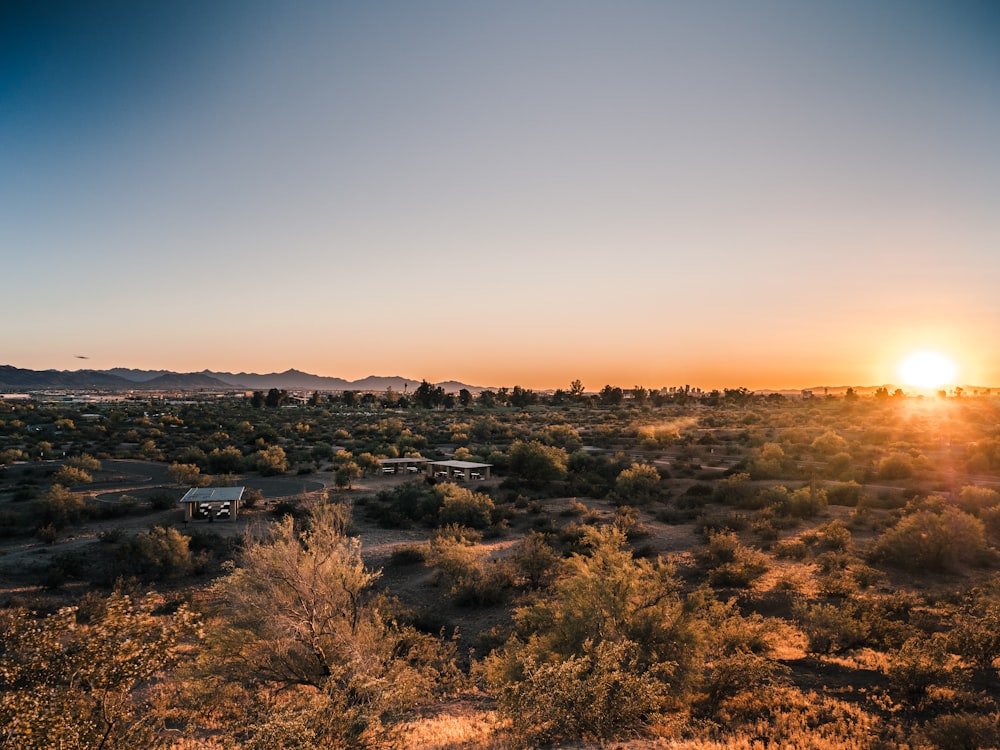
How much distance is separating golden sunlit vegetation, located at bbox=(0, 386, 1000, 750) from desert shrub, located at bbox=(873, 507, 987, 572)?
9cm

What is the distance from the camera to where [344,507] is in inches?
1145

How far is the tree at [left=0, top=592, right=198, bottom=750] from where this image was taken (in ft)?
19.6

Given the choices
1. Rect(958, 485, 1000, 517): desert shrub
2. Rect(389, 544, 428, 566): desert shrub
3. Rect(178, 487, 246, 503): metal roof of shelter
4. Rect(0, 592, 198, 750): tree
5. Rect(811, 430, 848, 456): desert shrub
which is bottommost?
Rect(389, 544, 428, 566): desert shrub

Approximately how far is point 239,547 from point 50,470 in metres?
27.3

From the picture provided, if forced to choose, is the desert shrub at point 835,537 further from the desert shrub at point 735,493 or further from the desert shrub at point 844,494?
the desert shrub at point 844,494

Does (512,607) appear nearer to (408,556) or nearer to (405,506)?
(408,556)

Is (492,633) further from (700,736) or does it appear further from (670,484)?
(670,484)

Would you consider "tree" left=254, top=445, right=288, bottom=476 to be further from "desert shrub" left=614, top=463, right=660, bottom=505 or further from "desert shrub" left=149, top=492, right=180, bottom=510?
"desert shrub" left=614, top=463, right=660, bottom=505

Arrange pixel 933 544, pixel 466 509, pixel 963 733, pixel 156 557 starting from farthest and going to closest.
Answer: pixel 466 509 → pixel 933 544 → pixel 156 557 → pixel 963 733

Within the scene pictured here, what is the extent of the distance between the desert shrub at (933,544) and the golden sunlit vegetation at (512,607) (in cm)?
9

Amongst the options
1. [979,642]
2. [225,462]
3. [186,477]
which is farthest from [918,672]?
[225,462]

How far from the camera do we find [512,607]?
63.8 feet

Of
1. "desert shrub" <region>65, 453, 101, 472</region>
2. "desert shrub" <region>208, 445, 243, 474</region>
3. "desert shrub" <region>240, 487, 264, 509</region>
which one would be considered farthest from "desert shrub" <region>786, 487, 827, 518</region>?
"desert shrub" <region>65, 453, 101, 472</region>

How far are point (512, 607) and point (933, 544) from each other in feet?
53.2
